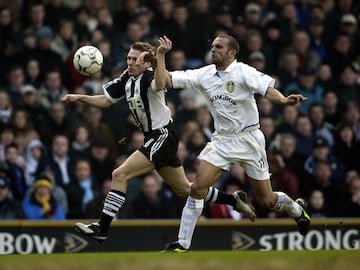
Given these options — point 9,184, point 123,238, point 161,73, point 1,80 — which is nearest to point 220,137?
point 161,73

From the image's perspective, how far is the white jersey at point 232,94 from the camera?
1373 centimetres

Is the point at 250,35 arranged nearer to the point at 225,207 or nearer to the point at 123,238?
the point at 225,207

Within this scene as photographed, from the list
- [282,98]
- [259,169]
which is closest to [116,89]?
[259,169]

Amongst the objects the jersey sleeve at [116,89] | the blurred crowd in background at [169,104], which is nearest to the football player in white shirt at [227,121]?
the jersey sleeve at [116,89]

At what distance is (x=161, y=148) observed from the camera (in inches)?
553

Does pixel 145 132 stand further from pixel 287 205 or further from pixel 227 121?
pixel 287 205

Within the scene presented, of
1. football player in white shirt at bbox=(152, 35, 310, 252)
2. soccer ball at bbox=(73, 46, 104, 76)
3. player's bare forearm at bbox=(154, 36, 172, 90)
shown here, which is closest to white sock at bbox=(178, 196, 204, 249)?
football player in white shirt at bbox=(152, 35, 310, 252)

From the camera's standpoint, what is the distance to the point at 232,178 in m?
17.9

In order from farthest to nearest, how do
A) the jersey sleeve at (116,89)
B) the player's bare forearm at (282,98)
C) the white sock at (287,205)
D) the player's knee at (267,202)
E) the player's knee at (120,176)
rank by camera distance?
1. the jersey sleeve at (116,89)
2. the white sock at (287,205)
3. the player's knee at (267,202)
4. the player's knee at (120,176)
5. the player's bare forearm at (282,98)

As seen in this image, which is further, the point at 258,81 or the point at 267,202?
the point at 267,202

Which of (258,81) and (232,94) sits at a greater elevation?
(258,81)

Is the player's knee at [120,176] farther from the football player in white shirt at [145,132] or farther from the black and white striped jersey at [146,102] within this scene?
the black and white striped jersey at [146,102]

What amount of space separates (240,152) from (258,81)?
802mm

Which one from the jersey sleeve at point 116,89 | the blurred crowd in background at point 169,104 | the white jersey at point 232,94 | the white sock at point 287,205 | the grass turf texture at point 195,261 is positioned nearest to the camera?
the grass turf texture at point 195,261
